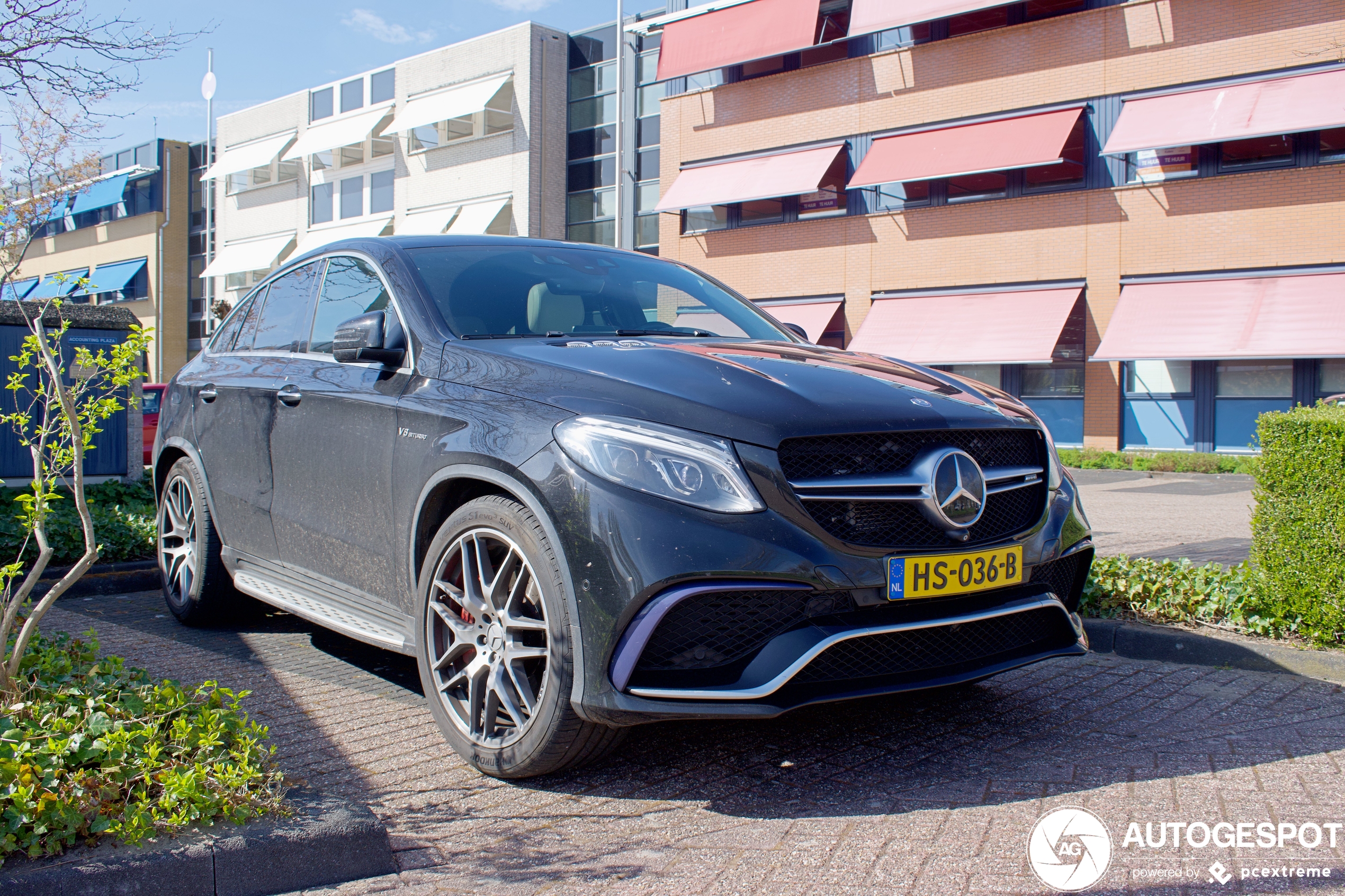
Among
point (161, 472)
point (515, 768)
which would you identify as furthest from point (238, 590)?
point (515, 768)

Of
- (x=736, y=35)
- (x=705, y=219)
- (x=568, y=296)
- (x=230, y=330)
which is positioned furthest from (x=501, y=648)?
(x=705, y=219)

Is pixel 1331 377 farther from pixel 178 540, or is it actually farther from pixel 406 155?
pixel 406 155

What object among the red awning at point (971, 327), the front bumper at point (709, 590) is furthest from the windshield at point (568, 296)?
the red awning at point (971, 327)

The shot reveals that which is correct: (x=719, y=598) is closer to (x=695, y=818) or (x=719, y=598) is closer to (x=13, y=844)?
(x=695, y=818)

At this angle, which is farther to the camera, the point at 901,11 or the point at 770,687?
the point at 901,11

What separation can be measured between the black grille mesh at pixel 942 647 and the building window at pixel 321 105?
44316mm

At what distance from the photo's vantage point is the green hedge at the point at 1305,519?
466 centimetres

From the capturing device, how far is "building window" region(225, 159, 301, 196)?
4569cm

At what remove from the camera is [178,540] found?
18.4 ft

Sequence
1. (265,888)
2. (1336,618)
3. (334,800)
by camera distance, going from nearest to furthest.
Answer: (265,888) → (334,800) → (1336,618)

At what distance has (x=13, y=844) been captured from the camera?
94.8 inches

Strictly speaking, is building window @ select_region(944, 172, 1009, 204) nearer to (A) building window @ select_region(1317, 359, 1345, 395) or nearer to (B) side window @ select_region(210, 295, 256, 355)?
(A) building window @ select_region(1317, 359, 1345, 395)

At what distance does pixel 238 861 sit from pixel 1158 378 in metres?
22.1

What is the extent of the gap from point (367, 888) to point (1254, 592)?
4.12 m
